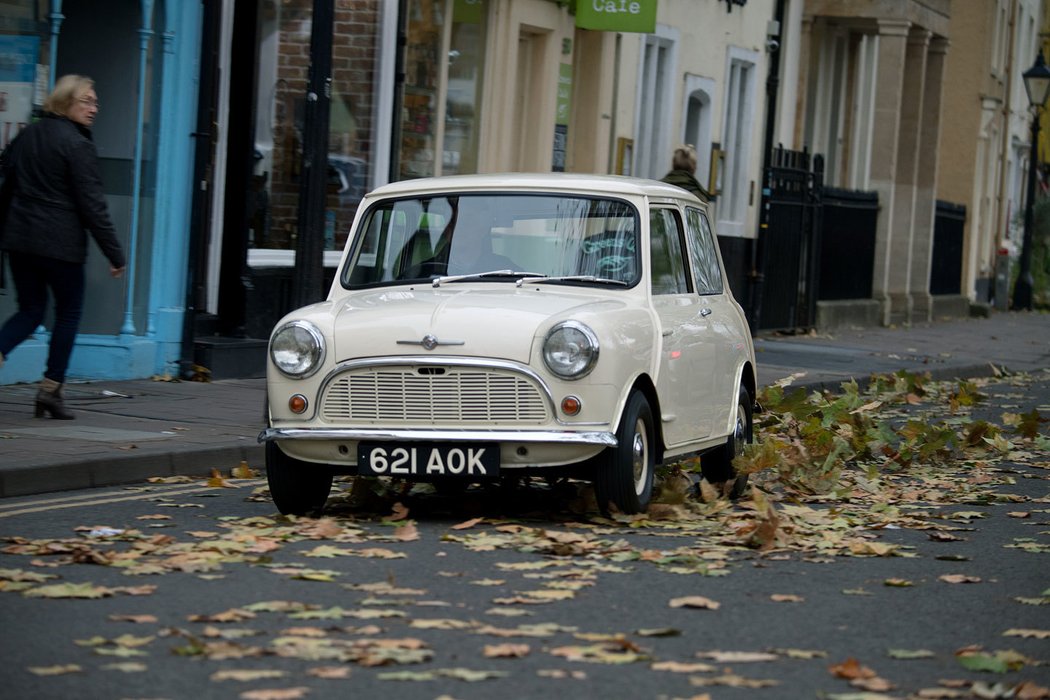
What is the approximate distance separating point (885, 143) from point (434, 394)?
25.3 m

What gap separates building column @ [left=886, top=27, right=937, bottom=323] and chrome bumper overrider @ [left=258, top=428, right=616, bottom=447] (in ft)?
86.2

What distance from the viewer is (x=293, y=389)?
28.5 ft

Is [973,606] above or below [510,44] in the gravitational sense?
below

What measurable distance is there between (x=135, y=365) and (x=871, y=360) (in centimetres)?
1065

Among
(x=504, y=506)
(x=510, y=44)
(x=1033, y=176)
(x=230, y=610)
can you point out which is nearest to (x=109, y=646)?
(x=230, y=610)

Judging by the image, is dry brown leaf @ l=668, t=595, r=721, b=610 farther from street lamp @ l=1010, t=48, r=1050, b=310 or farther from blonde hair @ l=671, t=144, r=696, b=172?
street lamp @ l=1010, t=48, r=1050, b=310

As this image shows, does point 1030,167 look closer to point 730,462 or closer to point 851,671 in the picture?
point 730,462

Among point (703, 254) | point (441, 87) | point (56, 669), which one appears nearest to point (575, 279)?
point (703, 254)

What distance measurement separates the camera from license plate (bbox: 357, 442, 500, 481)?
8.41 metres

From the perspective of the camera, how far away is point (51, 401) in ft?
38.0

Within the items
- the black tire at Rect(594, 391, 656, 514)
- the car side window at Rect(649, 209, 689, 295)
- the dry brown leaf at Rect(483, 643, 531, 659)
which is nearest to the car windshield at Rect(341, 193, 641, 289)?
the car side window at Rect(649, 209, 689, 295)

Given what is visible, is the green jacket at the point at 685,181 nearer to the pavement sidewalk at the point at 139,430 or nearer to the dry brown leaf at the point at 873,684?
the pavement sidewalk at the point at 139,430

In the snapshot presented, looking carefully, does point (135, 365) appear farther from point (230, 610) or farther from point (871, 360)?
point (871, 360)

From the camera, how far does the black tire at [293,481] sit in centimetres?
883
